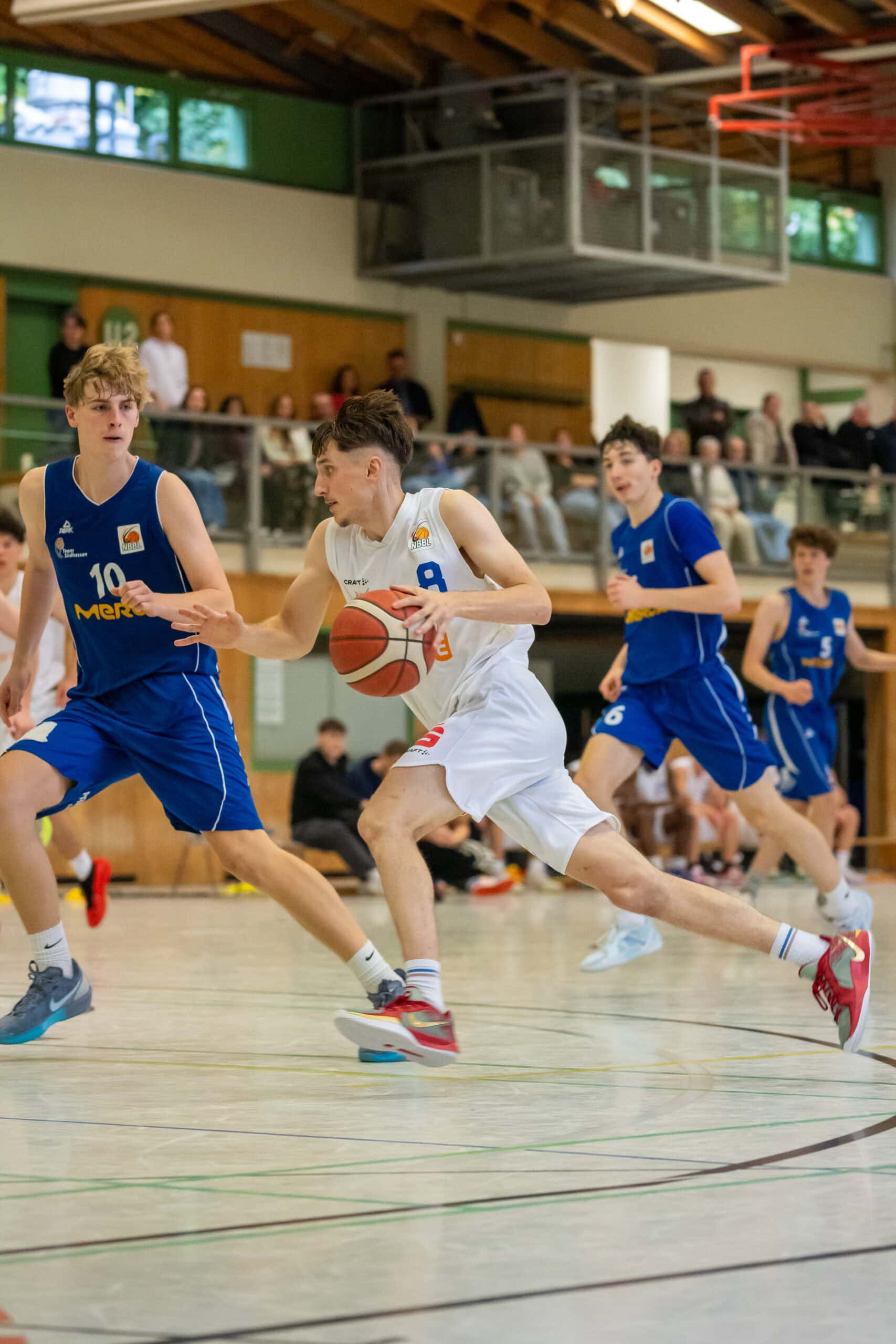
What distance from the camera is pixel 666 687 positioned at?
7.88m

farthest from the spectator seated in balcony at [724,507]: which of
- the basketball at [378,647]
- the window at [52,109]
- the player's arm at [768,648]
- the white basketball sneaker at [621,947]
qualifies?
the basketball at [378,647]

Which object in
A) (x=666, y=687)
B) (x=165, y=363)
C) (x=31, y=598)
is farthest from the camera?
(x=165, y=363)

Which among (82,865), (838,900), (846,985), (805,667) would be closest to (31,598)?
(846,985)

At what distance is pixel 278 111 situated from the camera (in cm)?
2031

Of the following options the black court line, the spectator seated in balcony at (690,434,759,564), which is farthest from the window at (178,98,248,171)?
the black court line

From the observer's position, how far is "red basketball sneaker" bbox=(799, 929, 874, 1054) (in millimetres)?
5223

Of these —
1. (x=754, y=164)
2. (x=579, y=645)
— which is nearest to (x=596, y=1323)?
A: (x=579, y=645)

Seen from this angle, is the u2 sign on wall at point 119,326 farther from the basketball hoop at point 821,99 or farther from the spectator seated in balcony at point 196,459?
the basketball hoop at point 821,99

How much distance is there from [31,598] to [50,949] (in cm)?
100

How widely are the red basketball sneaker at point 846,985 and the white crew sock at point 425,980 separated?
1095 millimetres

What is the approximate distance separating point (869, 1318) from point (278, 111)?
19052 mm

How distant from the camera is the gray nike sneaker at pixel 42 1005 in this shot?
5.36 metres

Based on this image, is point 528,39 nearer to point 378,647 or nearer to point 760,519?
point 760,519

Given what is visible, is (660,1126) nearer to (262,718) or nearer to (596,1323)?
(596,1323)
